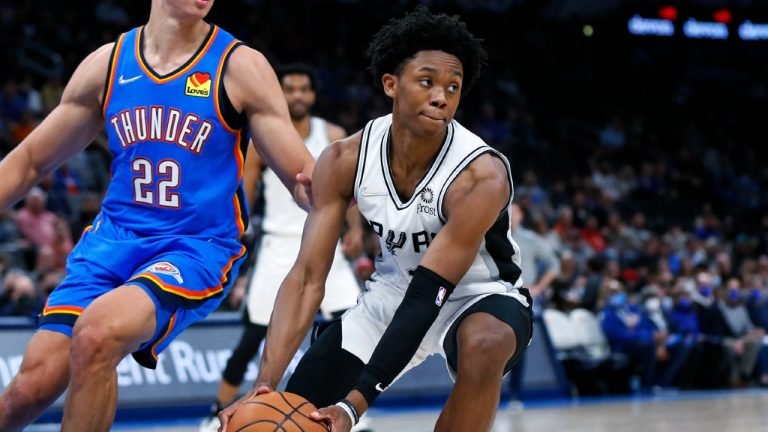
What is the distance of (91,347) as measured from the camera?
3828mm

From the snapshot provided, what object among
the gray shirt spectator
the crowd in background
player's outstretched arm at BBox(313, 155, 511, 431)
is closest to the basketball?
player's outstretched arm at BBox(313, 155, 511, 431)

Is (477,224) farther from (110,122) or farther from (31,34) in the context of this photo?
(31,34)

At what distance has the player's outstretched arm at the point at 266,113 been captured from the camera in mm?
4324

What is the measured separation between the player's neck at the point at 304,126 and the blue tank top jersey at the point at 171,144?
2.44 m

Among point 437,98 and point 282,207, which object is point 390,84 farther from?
point 282,207

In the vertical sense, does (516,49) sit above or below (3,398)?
above

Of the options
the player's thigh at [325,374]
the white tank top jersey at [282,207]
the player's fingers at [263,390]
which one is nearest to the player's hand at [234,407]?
the player's fingers at [263,390]

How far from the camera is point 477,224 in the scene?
13.3 ft

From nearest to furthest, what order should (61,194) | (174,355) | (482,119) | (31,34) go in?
(174,355), (61,194), (31,34), (482,119)

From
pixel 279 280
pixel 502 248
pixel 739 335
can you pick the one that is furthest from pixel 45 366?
pixel 739 335

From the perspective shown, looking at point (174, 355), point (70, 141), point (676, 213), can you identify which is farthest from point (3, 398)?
point (676, 213)

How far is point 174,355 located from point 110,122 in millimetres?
4927

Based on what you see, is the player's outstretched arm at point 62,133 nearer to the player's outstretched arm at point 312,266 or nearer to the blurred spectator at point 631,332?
the player's outstretched arm at point 312,266

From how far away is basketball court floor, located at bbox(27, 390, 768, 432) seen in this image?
27.5 feet
